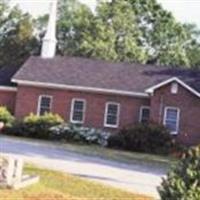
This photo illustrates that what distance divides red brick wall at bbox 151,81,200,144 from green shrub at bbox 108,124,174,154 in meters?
2.77

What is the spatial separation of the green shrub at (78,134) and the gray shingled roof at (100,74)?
4081 millimetres

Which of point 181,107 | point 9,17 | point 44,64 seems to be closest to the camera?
point 181,107

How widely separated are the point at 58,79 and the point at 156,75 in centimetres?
637

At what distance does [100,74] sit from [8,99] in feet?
22.1

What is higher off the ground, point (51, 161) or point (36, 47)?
point (36, 47)

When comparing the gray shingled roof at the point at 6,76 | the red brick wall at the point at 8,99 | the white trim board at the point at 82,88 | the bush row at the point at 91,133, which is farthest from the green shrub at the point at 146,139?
the gray shingled roof at the point at 6,76

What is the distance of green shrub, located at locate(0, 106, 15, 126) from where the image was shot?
1759 inches

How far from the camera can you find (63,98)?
4625 centimetres

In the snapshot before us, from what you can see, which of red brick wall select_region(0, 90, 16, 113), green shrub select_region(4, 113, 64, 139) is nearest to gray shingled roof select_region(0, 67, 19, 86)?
red brick wall select_region(0, 90, 16, 113)

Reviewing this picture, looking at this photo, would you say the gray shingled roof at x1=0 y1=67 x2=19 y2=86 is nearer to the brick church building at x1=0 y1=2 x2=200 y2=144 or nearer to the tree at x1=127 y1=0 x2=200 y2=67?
the brick church building at x1=0 y1=2 x2=200 y2=144

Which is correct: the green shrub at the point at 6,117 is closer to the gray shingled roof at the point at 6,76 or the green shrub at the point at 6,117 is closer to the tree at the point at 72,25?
the gray shingled roof at the point at 6,76

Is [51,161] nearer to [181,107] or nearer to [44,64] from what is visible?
[181,107]

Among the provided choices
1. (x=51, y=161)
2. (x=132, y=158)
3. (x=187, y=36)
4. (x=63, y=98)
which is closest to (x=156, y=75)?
(x=63, y=98)

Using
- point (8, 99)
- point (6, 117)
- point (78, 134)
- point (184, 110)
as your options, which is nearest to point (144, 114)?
point (184, 110)
